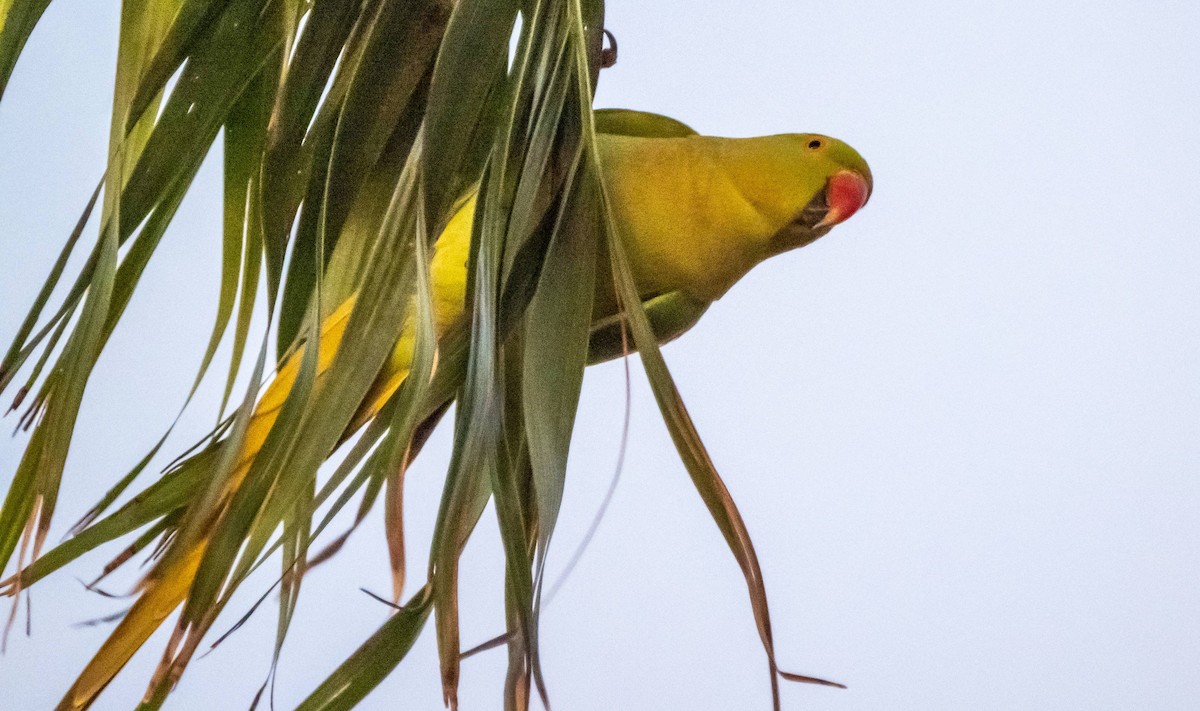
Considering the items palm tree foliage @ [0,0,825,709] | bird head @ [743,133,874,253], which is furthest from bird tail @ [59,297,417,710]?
bird head @ [743,133,874,253]

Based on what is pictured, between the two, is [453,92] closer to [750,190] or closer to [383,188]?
[383,188]

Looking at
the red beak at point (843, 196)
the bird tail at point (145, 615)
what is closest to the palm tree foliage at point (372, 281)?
the bird tail at point (145, 615)

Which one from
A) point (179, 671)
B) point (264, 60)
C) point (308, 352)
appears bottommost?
point (179, 671)

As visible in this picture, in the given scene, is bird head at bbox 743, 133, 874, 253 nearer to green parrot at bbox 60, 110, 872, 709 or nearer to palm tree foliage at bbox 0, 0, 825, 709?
green parrot at bbox 60, 110, 872, 709

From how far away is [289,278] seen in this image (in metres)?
0.41

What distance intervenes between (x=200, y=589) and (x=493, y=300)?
0.13 meters

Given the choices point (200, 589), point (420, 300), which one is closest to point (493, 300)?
point (420, 300)

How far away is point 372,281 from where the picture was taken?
1.06 feet

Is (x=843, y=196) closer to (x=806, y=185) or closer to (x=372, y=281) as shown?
(x=806, y=185)

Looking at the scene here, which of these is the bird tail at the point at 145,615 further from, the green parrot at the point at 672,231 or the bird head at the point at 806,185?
the bird head at the point at 806,185

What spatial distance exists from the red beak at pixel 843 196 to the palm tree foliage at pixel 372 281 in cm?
15

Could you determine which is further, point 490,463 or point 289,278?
point 289,278

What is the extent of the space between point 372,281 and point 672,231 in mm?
157

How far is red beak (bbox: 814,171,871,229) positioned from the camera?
1.58 feet
